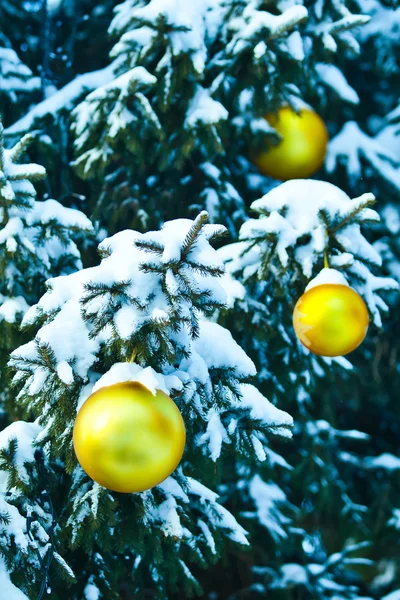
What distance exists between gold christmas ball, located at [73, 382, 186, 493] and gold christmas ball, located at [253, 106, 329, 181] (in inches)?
70.7

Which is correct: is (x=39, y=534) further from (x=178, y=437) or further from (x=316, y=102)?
(x=316, y=102)

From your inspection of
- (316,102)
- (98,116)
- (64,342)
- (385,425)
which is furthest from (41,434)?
(385,425)

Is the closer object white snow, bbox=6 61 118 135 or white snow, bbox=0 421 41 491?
white snow, bbox=0 421 41 491

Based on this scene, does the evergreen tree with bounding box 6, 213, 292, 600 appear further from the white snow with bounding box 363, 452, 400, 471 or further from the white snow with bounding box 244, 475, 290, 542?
the white snow with bounding box 363, 452, 400, 471

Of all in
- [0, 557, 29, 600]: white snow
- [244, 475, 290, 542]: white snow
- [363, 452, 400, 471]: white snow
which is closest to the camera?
[0, 557, 29, 600]: white snow

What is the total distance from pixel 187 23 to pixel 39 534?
7.18 ft

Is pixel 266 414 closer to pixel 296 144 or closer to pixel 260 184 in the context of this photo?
pixel 296 144

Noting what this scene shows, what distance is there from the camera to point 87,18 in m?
4.31

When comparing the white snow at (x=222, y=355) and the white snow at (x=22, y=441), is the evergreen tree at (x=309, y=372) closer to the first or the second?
the white snow at (x=222, y=355)

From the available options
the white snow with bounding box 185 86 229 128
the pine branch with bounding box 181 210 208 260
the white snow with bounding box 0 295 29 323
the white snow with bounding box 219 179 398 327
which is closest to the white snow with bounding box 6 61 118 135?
the white snow with bounding box 185 86 229 128

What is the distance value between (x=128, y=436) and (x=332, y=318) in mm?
863

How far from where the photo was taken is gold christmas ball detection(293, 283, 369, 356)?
2.24 meters

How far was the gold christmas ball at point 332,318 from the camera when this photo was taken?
2242 mm

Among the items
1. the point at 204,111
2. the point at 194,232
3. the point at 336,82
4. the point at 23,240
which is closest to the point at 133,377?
the point at 194,232
